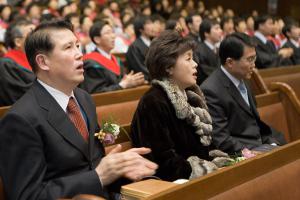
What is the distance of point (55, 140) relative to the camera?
179 centimetres

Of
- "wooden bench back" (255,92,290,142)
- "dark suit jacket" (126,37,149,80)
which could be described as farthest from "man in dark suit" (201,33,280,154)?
"dark suit jacket" (126,37,149,80)

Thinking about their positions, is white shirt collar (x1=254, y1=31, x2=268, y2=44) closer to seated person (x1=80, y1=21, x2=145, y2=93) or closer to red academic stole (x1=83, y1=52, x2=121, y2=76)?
seated person (x1=80, y1=21, x2=145, y2=93)

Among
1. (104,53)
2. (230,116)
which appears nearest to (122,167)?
(230,116)

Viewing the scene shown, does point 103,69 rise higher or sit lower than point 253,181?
lower

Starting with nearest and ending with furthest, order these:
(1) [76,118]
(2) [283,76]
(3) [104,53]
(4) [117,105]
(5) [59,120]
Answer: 1. (5) [59,120]
2. (1) [76,118]
3. (4) [117,105]
4. (3) [104,53]
5. (2) [283,76]

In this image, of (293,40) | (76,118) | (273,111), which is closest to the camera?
(76,118)

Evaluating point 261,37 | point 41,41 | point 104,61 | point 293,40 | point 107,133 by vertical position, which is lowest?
point 293,40

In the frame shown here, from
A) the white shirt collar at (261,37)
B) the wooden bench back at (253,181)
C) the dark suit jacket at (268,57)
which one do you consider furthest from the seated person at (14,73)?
the white shirt collar at (261,37)

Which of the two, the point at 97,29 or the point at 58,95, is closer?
the point at 58,95

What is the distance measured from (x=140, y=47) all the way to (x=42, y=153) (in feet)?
13.2

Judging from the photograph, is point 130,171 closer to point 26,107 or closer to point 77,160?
point 77,160

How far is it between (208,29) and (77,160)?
Result: 4282 mm

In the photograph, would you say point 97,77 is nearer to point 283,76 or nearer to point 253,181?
point 283,76

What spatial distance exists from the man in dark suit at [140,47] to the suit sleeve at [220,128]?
2.50m
